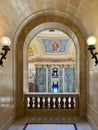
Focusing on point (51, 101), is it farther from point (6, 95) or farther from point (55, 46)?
point (55, 46)

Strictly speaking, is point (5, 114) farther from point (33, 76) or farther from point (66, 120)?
point (33, 76)

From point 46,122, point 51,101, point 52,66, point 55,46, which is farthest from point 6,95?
point 52,66

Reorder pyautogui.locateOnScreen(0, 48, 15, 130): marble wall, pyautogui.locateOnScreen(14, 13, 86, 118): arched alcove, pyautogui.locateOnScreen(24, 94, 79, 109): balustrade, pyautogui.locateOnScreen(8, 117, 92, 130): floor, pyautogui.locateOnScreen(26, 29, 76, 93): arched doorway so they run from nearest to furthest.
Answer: pyautogui.locateOnScreen(0, 48, 15, 130): marble wall
pyautogui.locateOnScreen(8, 117, 92, 130): floor
pyautogui.locateOnScreen(14, 13, 86, 118): arched alcove
pyautogui.locateOnScreen(24, 94, 79, 109): balustrade
pyautogui.locateOnScreen(26, 29, 76, 93): arched doorway

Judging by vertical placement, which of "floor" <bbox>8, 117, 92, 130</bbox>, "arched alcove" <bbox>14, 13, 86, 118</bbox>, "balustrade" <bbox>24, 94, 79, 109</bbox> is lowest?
"floor" <bbox>8, 117, 92, 130</bbox>

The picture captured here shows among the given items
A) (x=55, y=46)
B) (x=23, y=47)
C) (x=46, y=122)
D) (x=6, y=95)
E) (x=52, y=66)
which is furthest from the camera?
(x=52, y=66)

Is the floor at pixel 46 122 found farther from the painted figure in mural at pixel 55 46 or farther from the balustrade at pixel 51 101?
the painted figure in mural at pixel 55 46

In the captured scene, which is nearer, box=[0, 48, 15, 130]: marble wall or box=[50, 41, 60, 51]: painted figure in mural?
box=[0, 48, 15, 130]: marble wall

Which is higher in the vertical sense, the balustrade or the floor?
the balustrade

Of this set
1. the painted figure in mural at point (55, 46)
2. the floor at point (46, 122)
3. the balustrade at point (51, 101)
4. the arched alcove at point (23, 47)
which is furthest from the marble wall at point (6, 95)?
the painted figure in mural at point (55, 46)

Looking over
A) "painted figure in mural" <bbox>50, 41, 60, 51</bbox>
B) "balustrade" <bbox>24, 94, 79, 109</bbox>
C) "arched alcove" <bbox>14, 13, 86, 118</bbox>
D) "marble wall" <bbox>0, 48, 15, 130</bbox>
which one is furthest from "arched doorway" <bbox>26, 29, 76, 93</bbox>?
"marble wall" <bbox>0, 48, 15, 130</bbox>

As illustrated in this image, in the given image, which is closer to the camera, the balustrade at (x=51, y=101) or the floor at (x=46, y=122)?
the floor at (x=46, y=122)

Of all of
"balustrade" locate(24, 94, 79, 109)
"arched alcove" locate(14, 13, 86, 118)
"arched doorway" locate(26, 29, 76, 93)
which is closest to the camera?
"arched alcove" locate(14, 13, 86, 118)

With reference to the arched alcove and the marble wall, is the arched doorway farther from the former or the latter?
the marble wall

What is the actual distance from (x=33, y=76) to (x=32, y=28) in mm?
10979
